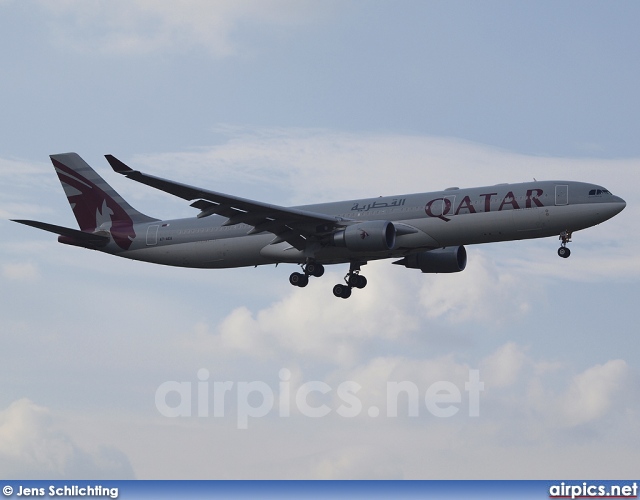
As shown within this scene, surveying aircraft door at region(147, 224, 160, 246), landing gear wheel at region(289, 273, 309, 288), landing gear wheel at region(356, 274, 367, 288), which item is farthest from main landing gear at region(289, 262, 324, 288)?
aircraft door at region(147, 224, 160, 246)

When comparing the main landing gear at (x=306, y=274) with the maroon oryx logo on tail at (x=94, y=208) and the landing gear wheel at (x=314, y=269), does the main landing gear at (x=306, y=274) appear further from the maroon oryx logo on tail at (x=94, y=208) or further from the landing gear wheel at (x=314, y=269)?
the maroon oryx logo on tail at (x=94, y=208)

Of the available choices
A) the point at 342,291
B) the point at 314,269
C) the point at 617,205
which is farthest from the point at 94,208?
the point at 617,205

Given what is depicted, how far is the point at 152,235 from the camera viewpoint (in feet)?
189

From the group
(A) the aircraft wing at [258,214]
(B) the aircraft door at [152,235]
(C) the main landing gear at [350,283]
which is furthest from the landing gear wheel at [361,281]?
(B) the aircraft door at [152,235]

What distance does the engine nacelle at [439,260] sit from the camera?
5631 cm

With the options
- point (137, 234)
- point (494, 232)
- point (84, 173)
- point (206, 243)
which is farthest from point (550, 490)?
point (84, 173)

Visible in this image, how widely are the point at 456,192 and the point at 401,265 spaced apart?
307 inches

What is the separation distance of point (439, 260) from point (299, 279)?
7065mm

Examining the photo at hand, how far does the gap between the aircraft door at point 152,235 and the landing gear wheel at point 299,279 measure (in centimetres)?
754

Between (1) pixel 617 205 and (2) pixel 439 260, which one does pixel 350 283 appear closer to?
(2) pixel 439 260

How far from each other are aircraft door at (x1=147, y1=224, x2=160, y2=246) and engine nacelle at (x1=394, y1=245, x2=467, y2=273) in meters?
12.6

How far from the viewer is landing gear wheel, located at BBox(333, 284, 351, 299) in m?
56.6

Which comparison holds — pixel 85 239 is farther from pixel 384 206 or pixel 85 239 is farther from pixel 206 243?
pixel 384 206

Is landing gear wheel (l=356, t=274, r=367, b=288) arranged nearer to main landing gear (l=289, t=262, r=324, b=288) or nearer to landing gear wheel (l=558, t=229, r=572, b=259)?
main landing gear (l=289, t=262, r=324, b=288)
